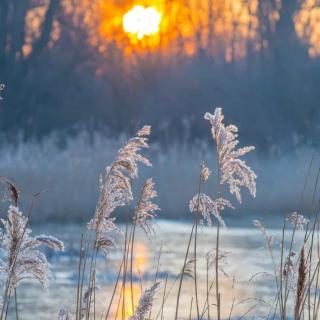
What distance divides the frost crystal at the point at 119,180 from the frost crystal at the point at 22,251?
350mm

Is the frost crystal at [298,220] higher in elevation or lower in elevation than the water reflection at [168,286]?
higher

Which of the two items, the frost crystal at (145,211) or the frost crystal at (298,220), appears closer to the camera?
the frost crystal at (145,211)

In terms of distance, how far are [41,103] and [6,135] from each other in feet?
15.4

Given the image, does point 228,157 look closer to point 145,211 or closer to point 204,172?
point 204,172

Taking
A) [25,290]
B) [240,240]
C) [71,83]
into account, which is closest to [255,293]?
[25,290]

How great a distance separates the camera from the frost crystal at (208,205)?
9.58 feet

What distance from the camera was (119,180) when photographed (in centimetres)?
284

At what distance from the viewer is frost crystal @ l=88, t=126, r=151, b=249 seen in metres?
2.76

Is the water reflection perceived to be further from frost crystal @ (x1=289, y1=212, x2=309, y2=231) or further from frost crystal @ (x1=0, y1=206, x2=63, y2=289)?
frost crystal @ (x1=0, y1=206, x2=63, y2=289)

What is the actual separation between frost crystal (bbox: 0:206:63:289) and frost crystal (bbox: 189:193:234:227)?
0.66 metres

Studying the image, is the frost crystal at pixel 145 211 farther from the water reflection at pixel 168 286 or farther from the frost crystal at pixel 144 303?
the water reflection at pixel 168 286

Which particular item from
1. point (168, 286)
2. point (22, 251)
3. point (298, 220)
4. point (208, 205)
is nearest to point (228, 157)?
point (208, 205)

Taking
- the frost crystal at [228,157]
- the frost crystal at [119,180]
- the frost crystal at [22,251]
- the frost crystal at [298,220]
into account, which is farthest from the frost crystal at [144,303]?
the frost crystal at [298,220]

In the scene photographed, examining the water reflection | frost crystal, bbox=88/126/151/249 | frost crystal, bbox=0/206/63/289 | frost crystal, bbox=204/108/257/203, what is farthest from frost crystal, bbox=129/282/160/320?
Result: the water reflection
